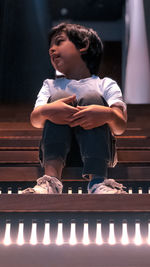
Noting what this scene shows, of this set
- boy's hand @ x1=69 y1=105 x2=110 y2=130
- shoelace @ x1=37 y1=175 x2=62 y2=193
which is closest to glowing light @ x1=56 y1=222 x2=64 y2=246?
shoelace @ x1=37 y1=175 x2=62 y2=193

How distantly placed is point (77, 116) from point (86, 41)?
40 centimetres

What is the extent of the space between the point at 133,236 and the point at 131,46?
5.22 meters

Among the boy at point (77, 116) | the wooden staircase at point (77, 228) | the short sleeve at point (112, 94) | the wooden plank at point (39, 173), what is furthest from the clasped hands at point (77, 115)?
the wooden staircase at point (77, 228)

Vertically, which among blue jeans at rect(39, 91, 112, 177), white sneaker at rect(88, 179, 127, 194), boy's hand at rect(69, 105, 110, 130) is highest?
boy's hand at rect(69, 105, 110, 130)

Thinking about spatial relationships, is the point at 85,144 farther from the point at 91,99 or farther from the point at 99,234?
the point at 99,234

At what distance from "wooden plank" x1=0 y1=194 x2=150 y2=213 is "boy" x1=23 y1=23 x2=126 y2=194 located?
0.12 meters

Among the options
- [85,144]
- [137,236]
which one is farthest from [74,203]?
[85,144]

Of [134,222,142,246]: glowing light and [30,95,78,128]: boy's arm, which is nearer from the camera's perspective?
[134,222,142,246]: glowing light

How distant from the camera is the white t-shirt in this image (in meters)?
1.44

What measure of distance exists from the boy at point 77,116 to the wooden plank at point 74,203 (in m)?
0.12

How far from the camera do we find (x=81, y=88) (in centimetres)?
146

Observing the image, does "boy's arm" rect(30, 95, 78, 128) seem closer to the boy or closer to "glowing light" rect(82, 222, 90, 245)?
the boy

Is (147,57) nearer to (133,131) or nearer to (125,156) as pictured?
(133,131)

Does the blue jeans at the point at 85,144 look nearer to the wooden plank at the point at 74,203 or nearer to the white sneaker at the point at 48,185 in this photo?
the white sneaker at the point at 48,185
